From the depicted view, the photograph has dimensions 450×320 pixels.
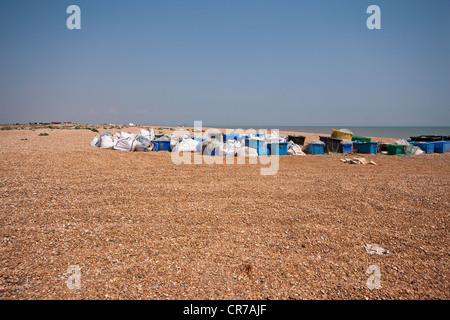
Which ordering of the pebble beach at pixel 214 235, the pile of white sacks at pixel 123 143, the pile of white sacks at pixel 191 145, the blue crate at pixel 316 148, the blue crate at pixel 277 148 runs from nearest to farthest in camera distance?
1. the pebble beach at pixel 214 235
2. the pile of white sacks at pixel 191 145
3. the pile of white sacks at pixel 123 143
4. the blue crate at pixel 277 148
5. the blue crate at pixel 316 148

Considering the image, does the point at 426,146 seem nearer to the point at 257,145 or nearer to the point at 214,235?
the point at 257,145

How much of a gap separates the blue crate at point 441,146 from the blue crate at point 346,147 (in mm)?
6894

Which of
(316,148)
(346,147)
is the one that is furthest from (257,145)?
(346,147)

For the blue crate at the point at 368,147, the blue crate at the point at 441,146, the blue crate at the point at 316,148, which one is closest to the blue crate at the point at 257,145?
the blue crate at the point at 316,148

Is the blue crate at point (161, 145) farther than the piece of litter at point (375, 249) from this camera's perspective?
Yes

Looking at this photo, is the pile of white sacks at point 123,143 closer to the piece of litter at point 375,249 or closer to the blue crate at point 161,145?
the blue crate at point 161,145

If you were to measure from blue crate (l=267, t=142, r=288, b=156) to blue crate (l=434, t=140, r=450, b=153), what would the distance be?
39.8ft

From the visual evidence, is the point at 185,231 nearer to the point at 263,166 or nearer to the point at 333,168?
the point at 263,166

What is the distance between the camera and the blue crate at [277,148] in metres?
14.5

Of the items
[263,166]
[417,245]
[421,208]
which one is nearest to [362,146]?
[263,166]

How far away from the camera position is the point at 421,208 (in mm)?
6066

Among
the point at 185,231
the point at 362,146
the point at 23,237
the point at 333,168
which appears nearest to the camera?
the point at 23,237
